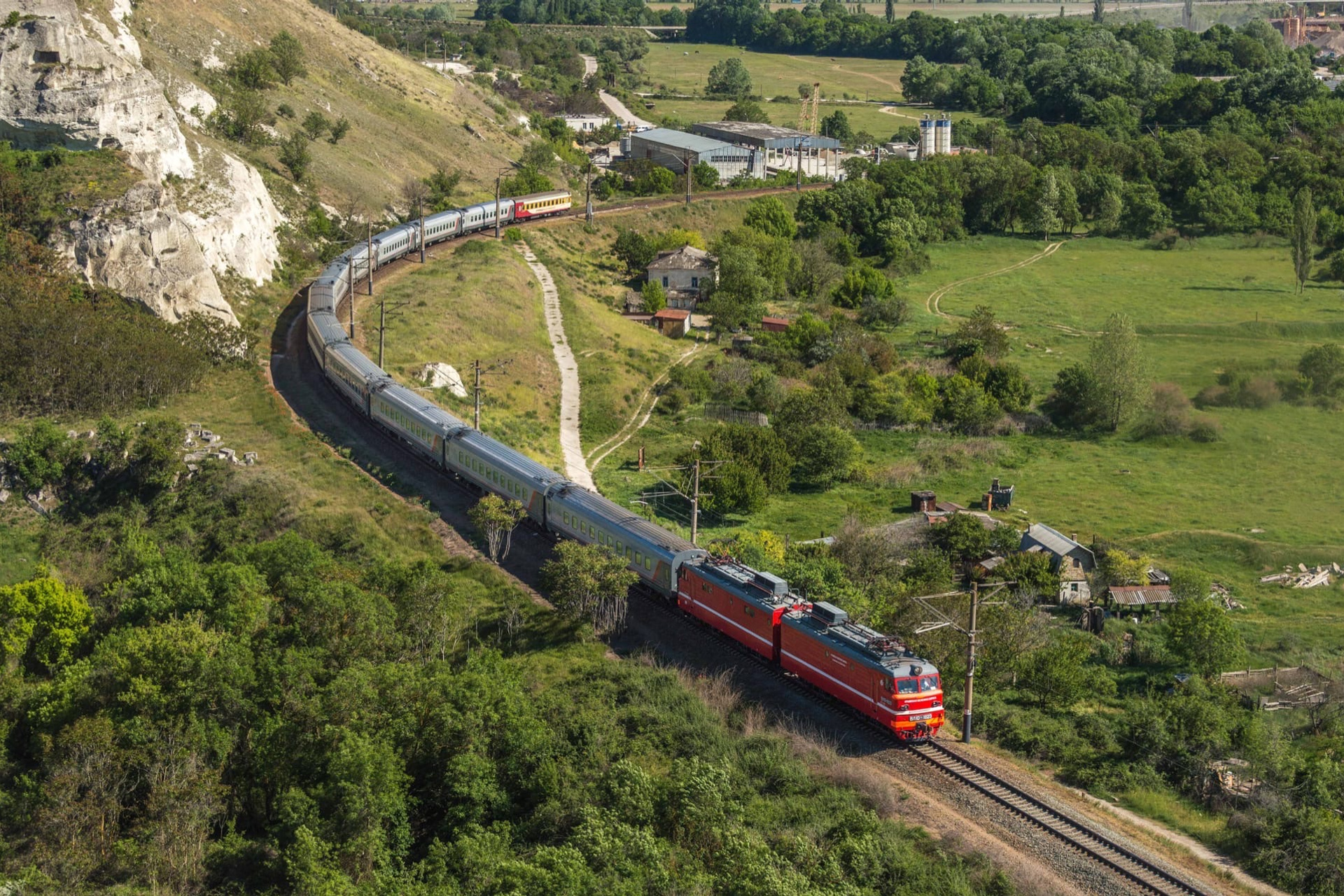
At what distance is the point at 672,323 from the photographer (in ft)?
320

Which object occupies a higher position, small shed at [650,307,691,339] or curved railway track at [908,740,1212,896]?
curved railway track at [908,740,1212,896]

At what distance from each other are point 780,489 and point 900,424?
16061 millimetres

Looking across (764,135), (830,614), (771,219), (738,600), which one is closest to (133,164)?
(738,600)

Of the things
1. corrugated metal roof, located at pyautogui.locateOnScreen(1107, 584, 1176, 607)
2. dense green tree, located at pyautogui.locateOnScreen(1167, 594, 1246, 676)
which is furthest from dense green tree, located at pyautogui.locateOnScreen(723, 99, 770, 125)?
dense green tree, located at pyautogui.locateOnScreen(1167, 594, 1246, 676)

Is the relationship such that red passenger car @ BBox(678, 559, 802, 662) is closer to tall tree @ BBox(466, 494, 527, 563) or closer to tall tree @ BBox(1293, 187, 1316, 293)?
tall tree @ BBox(466, 494, 527, 563)

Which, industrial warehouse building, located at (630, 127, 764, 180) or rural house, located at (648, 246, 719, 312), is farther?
industrial warehouse building, located at (630, 127, 764, 180)

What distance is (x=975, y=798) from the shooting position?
35500mm

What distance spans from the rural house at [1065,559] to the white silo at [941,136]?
108269 mm

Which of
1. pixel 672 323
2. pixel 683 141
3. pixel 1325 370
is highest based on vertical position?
pixel 683 141

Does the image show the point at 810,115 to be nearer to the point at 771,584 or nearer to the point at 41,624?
the point at 771,584

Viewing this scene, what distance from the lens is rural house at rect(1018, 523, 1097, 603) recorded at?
56125mm

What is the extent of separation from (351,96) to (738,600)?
9890 centimetres

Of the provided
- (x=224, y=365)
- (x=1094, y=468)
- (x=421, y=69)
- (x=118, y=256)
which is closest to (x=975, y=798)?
(x=1094, y=468)

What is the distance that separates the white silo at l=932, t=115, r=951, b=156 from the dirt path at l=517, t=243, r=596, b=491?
7371 cm
